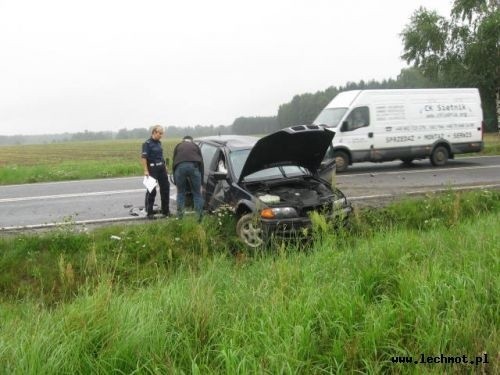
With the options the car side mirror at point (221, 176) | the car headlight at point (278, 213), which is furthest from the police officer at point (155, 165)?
the car headlight at point (278, 213)

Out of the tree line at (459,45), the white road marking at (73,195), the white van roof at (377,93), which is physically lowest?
the white road marking at (73,195)

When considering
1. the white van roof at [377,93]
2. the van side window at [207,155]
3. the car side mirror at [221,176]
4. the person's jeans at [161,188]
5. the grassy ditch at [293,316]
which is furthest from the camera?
the white van roof at [377,93]

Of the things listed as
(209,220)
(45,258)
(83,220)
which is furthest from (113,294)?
(83,220)

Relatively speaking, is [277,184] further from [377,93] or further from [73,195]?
[377,93]

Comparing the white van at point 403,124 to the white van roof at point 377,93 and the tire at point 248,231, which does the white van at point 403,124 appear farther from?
the tire at point 248,231

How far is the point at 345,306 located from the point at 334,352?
0.54 meters

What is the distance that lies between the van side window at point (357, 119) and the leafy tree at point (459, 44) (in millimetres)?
11150

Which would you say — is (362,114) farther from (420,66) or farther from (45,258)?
(420,66)

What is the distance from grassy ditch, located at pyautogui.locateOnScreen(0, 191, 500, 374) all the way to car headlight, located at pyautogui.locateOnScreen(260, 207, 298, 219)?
85cm

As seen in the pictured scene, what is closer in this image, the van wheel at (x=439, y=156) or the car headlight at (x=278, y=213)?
the car headlight at (x=278, y=213)

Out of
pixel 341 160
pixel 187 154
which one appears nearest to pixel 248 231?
pixel 187 154

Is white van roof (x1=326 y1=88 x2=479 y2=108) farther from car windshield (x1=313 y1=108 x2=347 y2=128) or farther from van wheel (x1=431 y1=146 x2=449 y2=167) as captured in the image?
van wheel (x1=431 y1=146 x2=449 y2=167)

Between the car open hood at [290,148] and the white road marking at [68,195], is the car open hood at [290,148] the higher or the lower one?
the higher one

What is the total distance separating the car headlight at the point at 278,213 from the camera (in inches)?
241
